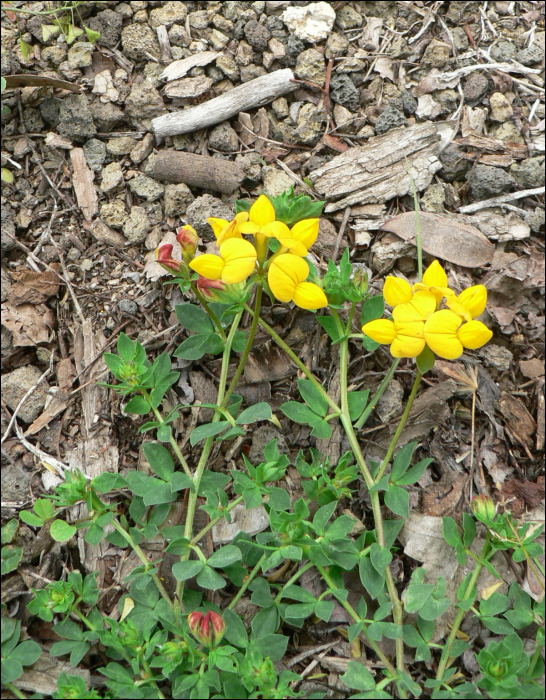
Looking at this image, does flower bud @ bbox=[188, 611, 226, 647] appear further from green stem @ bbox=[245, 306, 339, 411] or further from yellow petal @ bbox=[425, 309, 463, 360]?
yellow petal @ bbox=[425, 309, 463, 360]

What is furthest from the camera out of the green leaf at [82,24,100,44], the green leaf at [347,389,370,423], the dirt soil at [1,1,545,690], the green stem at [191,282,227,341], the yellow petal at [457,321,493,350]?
the green leaf at [82,24,100,44]

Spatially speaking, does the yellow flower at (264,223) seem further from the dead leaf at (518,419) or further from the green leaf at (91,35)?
the green leaf at (91,35)

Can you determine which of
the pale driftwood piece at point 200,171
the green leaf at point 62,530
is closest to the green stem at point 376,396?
the pale driftwood piece at point 200,171

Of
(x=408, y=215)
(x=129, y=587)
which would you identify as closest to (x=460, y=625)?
(x=129, y=587)

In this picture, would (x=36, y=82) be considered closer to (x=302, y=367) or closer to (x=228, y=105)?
(x=228, y=105)

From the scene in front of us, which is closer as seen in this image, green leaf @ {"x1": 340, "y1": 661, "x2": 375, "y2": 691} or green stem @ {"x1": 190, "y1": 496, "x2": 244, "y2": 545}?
green leaf @ {"x1": 340, "y1": 661, "x2": 375, "y2": 691}

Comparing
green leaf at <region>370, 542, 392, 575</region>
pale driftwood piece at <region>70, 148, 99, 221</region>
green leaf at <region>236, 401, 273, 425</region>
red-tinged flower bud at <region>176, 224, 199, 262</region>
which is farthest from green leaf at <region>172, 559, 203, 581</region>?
pale driftwood piece at <region>70, 148, 99, 221</region>
